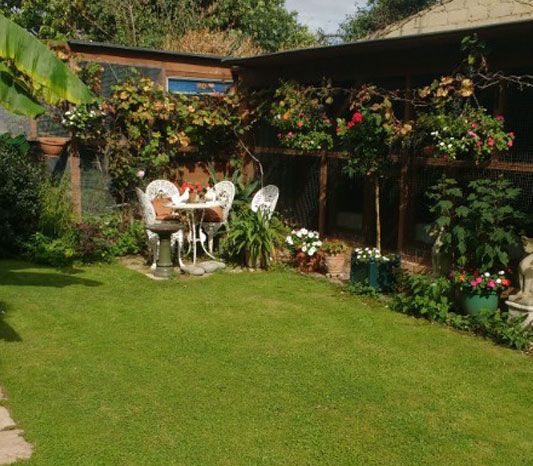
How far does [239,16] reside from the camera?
1969cm

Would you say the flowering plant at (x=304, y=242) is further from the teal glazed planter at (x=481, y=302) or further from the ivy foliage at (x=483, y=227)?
the teal glazed planter at (x=481, y=302)

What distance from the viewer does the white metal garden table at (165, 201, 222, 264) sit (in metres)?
8.56

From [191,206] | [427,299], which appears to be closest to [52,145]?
[191,206]

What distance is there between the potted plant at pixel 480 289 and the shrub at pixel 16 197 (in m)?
6.03

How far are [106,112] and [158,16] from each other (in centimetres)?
1006

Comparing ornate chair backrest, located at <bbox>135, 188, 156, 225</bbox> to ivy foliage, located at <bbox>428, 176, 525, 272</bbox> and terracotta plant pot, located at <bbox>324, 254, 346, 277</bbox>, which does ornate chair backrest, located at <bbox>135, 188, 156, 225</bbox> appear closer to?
terracotta plant pot, located at <bbox>324, 254, 346, 277</bbox>

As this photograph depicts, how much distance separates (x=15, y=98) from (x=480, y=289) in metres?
4.63

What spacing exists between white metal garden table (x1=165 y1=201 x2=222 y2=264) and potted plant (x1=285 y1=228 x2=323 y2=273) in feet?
4.02

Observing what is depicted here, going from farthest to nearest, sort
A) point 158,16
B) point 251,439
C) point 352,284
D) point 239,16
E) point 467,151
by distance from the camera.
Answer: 1. point 239,16
2. point 158,16
3. point 352,284
4. point 467,151
5. point 251,439

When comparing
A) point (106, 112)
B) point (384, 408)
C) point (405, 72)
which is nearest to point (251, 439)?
point (384, 408)

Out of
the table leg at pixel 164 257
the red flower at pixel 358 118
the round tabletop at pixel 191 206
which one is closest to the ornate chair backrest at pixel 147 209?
the round tabletop at pixel 191 206

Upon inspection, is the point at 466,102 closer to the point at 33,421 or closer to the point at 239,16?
the point at 33,421

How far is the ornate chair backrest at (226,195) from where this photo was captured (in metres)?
9.33

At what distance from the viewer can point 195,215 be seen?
9180 mm
